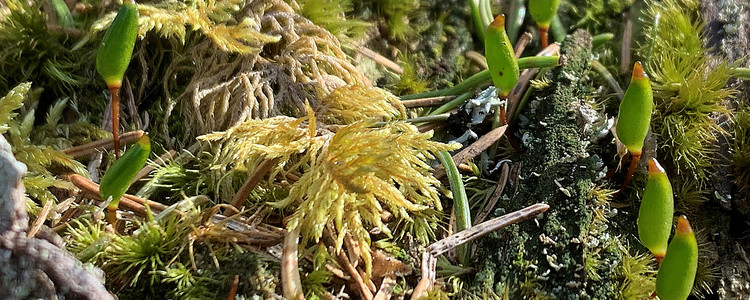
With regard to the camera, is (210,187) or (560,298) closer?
(560,298)

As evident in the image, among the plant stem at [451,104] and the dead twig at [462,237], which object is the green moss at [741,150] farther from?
the plant stem at [451,104]

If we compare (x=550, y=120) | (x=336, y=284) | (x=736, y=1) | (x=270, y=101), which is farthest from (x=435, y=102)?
(x=736, y=1)

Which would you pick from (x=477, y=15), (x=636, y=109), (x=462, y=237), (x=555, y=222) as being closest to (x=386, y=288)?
(x=462, y=237)

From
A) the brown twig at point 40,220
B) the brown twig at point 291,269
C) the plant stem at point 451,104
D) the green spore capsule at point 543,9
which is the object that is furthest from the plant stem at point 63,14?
the green spore capsule at point 543,9

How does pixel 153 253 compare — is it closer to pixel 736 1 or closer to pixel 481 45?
pixel 481 45

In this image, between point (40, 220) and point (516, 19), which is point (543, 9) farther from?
point (40, 220)

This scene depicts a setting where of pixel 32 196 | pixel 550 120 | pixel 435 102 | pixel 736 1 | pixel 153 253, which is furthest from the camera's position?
pixel 736 1

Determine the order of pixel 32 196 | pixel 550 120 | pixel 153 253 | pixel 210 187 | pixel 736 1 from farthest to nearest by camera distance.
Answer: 1. pixel 736 1
2. pixel 550 120
3. pixel 210 187
4. pixel 32 196
5. pixel 153 253
